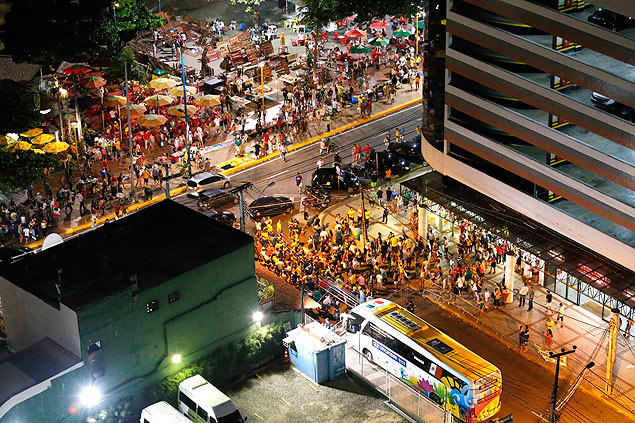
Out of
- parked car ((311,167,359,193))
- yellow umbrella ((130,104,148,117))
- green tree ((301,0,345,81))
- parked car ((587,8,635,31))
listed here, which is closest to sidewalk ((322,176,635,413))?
parked car ((311,167,359,193))

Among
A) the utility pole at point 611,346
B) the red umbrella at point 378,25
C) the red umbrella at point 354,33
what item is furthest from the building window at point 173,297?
the red umbrella at point 378,25

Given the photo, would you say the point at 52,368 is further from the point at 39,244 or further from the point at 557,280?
the point at 557,280

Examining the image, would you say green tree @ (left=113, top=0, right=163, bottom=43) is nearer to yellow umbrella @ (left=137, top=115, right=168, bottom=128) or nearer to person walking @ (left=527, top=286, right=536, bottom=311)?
yellow umbrella @ (left=137, top=115, right=168, bottom=128)

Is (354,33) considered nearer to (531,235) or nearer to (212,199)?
(212,199)

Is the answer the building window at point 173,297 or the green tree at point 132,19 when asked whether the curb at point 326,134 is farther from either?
the building window at point 173,297

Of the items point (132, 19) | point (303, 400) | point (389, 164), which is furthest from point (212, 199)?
point (132, 19)

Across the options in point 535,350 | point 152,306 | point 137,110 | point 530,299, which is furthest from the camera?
point 137,110
